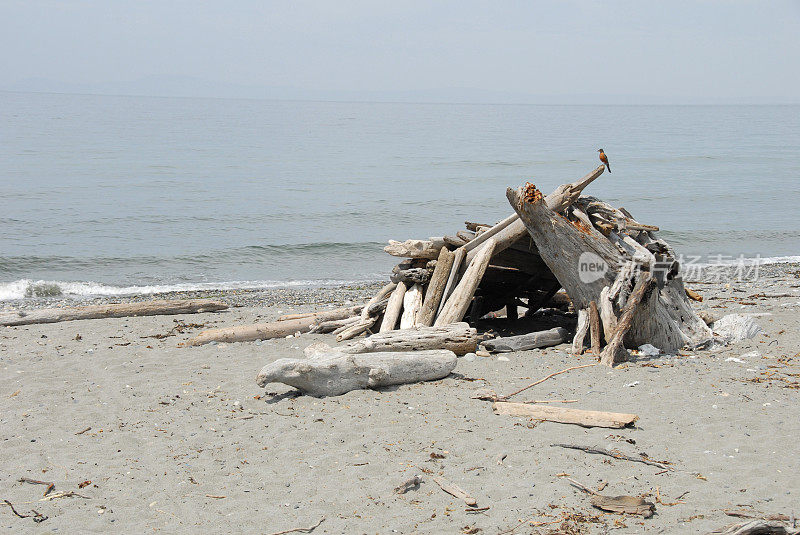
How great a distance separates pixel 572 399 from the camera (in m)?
6.45

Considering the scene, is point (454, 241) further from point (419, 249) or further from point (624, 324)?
point (624, 324)

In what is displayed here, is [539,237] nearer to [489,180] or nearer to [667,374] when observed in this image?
[667,374]

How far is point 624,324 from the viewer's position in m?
7.46

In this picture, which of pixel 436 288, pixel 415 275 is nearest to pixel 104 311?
pixel 415 275

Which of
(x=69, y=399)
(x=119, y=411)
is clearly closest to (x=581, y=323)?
(x=119, y=411)

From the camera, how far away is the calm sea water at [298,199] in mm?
19703

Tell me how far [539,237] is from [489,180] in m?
31.6

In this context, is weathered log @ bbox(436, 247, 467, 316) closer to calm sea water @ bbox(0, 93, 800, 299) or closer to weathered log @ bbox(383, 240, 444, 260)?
weathered log @ bbox(383, 240, 444, 260)

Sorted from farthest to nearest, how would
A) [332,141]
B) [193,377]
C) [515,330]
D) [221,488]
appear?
1. [332,141]
2. [515,330]
3. [193,377]
4. [221,488]

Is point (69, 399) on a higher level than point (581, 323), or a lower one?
lower

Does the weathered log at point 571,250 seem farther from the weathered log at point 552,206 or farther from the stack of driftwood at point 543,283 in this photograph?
the weathered log at point 552,206

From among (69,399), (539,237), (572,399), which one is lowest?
(69,399)

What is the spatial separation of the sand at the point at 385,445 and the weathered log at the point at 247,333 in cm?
83

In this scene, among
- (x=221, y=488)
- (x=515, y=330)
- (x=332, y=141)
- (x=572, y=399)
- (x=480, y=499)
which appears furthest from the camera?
(x=332, y=141)
